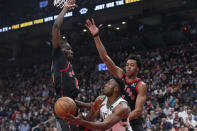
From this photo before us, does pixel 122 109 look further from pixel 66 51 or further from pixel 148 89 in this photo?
pixel 148 89

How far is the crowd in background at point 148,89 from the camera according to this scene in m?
12.4

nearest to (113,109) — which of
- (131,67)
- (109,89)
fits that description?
(109,89)

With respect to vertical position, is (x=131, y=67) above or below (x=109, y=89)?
above

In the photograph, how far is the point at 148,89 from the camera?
1517 centimetres

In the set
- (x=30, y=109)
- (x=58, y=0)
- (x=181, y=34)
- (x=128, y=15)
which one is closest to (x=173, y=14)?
(x=181, y=34)

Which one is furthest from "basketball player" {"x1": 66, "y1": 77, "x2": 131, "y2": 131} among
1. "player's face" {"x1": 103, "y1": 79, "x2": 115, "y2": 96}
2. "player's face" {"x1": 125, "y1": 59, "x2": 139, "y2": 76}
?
"player's face" {"x1": 125, "y1": 59, "x2": 139, "y2": 76}

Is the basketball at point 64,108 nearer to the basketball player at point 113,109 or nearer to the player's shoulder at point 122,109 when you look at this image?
the basketball player at point 113,109

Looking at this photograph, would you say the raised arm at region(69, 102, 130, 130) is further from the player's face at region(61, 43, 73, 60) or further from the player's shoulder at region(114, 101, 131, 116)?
the player's face at region(61, 43, 73, 60)

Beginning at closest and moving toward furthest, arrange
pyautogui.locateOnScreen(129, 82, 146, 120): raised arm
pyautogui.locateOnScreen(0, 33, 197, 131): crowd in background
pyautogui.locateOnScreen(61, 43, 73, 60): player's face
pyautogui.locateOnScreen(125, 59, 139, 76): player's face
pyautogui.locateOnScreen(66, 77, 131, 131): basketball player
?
pyautogui.locateOnScreen(66, 77, 131, 131): basketball player
pyautogui.locateOnScreen(61, 43, 73, 60): player's face
pyautogui.locateOnScreen(129, 82, 146, 120): raised arm
pyautogui.locateOnScreen(125, 59, 139, 76): player's face
pyautogui.locateOnScreen(0, 33, 197, 131): crowd in background

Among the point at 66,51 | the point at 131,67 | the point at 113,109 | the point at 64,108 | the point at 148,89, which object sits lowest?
the point at 148,89

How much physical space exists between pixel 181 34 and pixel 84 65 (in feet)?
23.5

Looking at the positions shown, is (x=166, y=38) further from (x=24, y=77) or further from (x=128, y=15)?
(x=24, y=77)

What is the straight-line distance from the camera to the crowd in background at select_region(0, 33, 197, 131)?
A: 12412 mm

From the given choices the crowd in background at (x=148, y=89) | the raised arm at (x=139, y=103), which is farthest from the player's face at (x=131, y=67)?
the crowd in background at (x=148, y=89)
